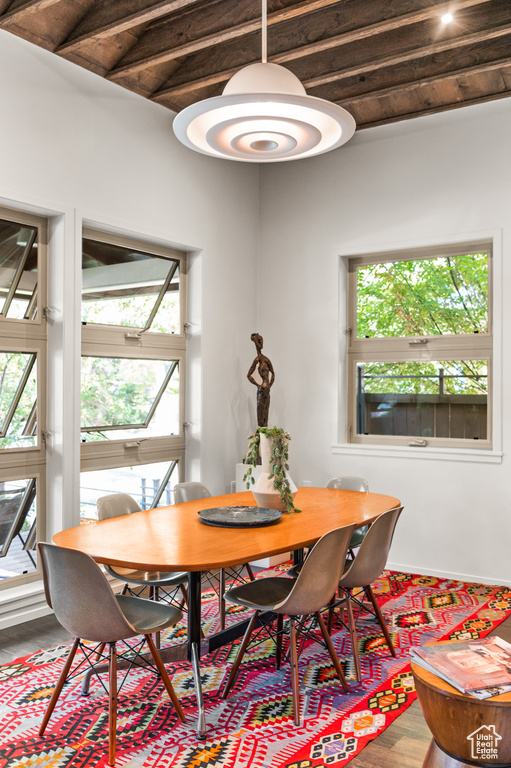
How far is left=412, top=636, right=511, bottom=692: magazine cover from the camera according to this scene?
75.2 inches

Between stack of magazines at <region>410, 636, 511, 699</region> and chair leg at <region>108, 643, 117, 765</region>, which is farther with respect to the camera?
chair leg at <region>108, 643, 117, 765</region>

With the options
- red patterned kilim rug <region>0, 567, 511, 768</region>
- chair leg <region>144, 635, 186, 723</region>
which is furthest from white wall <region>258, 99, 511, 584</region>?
chair leg <region>144, 635, 186, 723</region>

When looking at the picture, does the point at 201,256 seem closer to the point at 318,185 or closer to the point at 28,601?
the point at 318,185

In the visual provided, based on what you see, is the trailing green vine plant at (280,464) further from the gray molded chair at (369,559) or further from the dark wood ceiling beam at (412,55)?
the dark wood ceiling beam at (412,55)

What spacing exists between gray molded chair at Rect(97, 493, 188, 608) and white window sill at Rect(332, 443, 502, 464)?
209 centimetres

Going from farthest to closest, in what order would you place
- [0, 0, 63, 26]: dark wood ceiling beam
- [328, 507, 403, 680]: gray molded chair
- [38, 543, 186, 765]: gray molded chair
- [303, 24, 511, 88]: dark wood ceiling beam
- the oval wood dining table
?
[303, 24, 511, 88]: dark wood ceiling beam, [0, 0, 63, 26]: dark wood ceiling beam, [328, 507, 403, 680]: gray molded chair, the oval wood dining table, [38, 543, 186, 765]: gray molded chair

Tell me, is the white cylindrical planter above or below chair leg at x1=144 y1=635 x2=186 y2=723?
above

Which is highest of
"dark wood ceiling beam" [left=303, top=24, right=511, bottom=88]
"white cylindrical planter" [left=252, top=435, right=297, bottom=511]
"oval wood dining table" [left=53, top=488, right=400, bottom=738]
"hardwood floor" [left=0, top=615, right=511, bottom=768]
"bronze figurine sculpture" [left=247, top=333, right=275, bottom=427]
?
"dark wood ceiling beam" [left=303, top=24, right=511, bottom=88]

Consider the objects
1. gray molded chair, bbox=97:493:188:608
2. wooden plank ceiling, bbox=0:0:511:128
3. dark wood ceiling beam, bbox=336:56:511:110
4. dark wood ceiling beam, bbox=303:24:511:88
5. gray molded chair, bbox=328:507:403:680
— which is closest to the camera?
gray molded chair, bbox=328:507:403:680

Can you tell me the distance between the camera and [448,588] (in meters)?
4.52

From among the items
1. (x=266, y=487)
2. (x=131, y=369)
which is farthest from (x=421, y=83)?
(x=266, y=487)

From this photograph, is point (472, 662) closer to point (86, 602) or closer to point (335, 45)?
point (86, 602)

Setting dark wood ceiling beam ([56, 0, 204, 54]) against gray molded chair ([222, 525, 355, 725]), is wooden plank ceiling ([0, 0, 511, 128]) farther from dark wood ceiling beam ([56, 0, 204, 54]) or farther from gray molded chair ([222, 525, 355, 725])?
gray molded chair ([222, 525, 355, 725])

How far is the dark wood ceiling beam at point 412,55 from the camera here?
3740 mm
